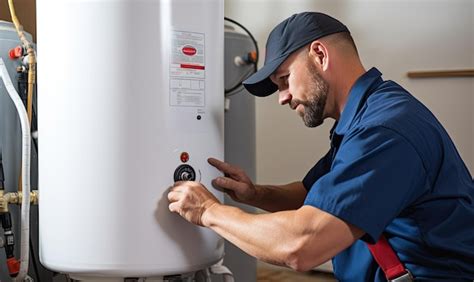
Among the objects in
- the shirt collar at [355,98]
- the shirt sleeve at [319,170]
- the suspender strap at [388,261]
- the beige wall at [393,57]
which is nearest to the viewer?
the suspender strap at [388,261]

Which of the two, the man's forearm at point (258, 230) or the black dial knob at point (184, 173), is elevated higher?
the black dial knob at point (184, 173)

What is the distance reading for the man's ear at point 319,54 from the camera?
1.18 metres

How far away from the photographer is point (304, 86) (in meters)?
1.20

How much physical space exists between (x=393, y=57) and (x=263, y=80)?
60.2 inches

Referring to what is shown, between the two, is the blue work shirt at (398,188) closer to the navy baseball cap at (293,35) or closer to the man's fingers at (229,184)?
the navy baseball cap at (293,35)

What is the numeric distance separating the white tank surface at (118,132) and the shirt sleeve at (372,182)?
32 cm

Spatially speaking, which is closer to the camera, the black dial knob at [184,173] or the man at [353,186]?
the man at [353,186]

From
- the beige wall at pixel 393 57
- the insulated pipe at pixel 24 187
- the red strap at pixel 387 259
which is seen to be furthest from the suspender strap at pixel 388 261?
the beige wall at pixel 393 57

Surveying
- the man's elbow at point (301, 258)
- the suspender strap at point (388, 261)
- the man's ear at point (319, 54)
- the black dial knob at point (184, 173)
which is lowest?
the suspender strap at point (388, 261)

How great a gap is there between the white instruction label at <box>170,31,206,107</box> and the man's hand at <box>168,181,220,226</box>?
176 mm

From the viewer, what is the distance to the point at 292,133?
290 cm

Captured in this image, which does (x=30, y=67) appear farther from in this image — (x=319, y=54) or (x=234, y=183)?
(x=319, y=54)

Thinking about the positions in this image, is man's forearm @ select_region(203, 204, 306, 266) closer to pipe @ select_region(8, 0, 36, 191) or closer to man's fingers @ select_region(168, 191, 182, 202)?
man's fingers @ select_region(168, 191, 182, 202)

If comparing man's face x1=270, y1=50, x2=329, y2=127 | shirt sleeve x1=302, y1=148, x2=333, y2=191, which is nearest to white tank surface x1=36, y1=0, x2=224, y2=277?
man's face x1=270, y1=50, x2=329, y2=127
